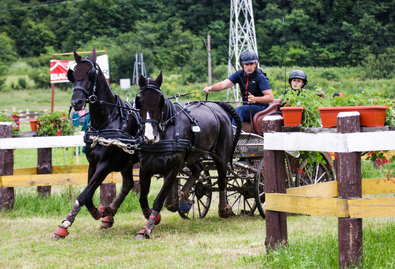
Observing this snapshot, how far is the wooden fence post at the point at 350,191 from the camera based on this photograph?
3.32 metres

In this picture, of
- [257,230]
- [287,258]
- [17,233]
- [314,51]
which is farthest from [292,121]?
[314,51]

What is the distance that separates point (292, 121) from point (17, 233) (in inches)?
144

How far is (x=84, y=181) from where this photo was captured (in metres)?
7.03

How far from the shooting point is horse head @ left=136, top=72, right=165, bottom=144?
4.81 metres

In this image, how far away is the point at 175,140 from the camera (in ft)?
17.5

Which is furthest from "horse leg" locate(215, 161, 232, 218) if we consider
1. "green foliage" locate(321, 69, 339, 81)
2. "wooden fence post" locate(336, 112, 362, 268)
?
"green foliage" locate(321, 69, 339, 81)

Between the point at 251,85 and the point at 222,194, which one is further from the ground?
the point at 251,85

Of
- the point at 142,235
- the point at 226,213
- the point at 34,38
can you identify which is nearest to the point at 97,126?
the point at 142,235

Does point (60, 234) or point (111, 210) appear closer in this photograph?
point (60, 234)

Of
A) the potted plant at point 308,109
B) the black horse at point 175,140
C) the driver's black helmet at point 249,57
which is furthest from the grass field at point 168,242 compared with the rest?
the driver's black helmet at point 249,57

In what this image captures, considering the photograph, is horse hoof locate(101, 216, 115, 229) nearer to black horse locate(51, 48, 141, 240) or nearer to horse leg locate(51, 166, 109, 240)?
black horse locate(51, 48, 141, 240)

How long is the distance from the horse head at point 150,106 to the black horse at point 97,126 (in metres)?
0.58

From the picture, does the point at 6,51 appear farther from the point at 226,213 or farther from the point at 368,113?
the point at 368,113

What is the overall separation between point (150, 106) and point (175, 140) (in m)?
0.63
